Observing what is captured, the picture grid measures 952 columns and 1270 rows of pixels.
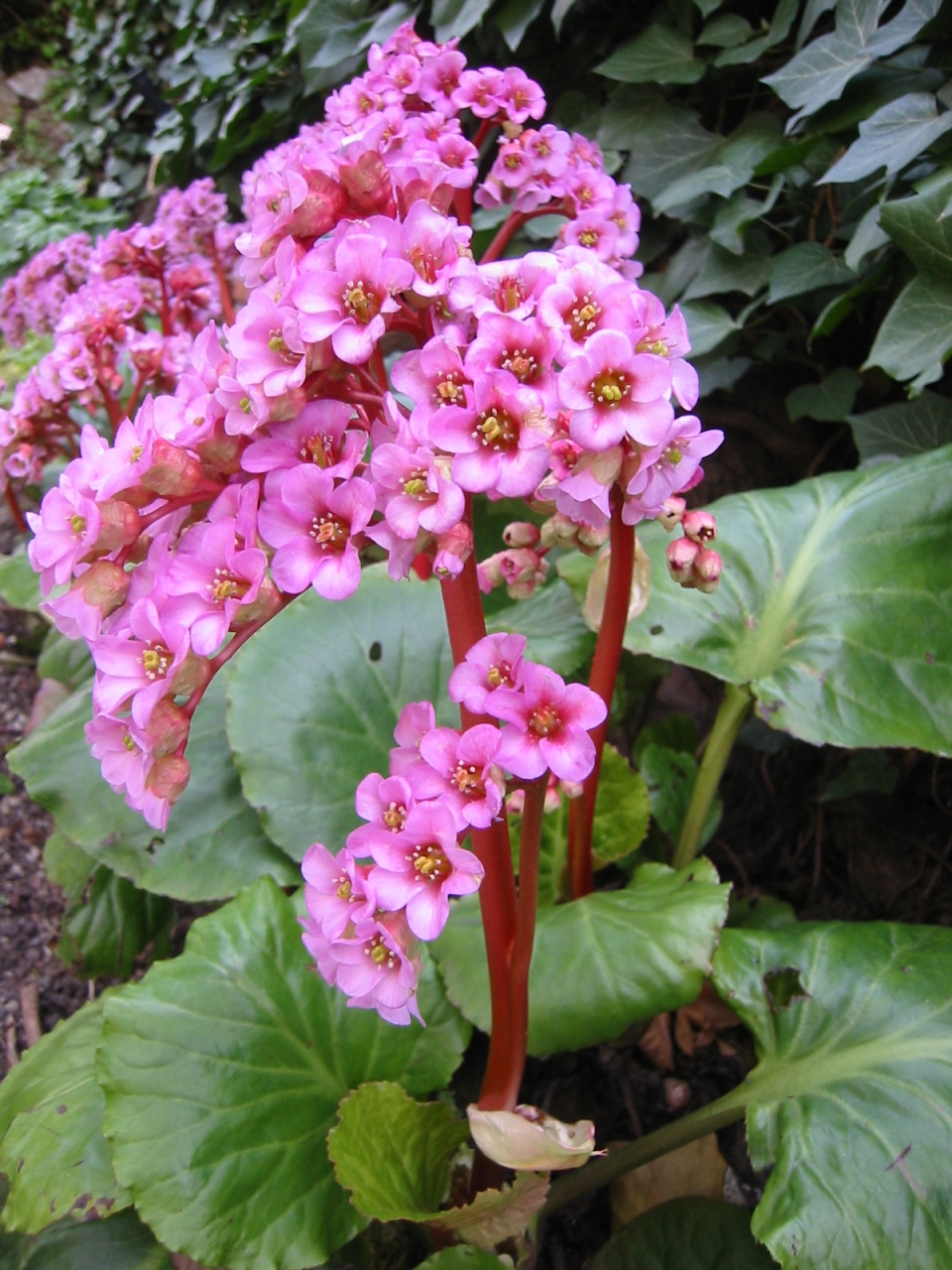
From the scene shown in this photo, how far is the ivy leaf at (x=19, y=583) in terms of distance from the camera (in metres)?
1.88

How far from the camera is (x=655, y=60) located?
1617 millimetres

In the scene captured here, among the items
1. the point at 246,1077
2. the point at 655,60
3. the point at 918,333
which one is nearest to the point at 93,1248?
the point at 246,1077

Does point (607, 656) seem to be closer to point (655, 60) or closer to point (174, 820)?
point (174, 820)

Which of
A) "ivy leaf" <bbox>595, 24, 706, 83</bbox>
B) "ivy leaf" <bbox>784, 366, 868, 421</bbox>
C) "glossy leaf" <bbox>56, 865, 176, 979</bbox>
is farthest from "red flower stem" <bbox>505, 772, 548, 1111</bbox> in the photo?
"ivy leaf" <bbox>595, 24, 706, 83</bbox>

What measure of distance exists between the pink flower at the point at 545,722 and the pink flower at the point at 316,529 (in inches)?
5.7

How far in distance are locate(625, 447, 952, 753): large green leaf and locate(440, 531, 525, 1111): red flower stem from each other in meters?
0.42

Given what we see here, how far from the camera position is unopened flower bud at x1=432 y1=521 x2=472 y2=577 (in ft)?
2.08

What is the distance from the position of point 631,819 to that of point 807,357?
97 cm

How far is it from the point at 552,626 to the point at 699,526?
1.80ft

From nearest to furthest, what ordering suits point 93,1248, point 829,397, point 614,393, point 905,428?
1. point 614,393
2. point 93,1248
3. point 905,428
4. point 829,397

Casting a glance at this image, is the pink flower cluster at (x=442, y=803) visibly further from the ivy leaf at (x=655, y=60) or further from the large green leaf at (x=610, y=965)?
the ivy leaf at (x=655, y=60)

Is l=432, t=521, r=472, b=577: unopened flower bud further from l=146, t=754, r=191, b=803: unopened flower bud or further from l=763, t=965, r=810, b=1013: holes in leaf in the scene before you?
l=763, t=965, r=810, b=1013: holes in leaf

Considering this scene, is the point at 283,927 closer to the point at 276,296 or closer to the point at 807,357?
the point at 276,296

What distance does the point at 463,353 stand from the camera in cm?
66
